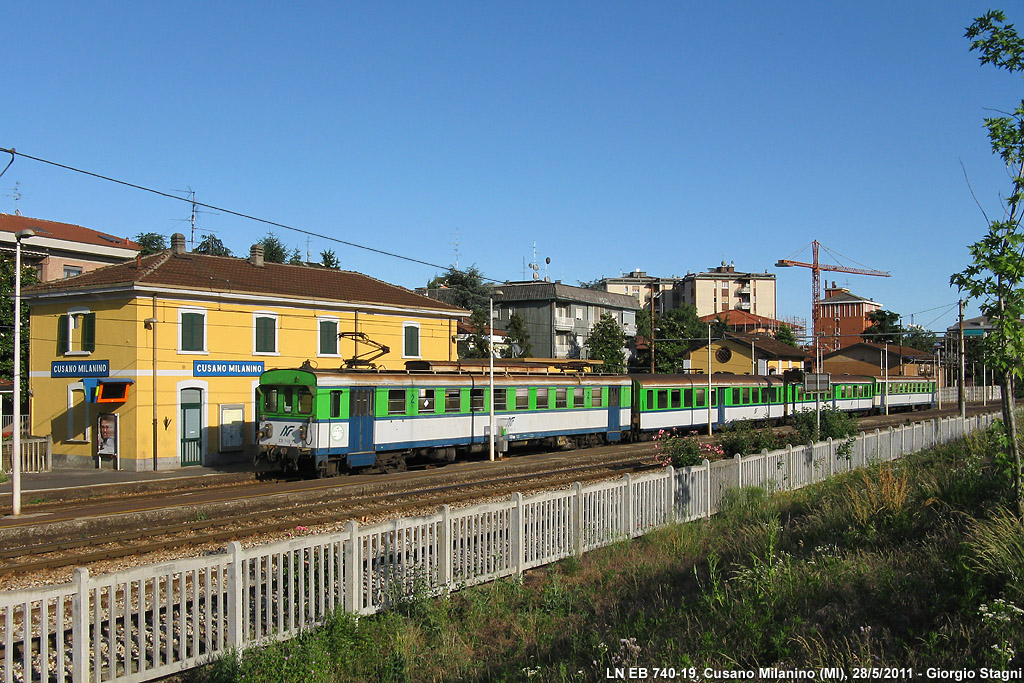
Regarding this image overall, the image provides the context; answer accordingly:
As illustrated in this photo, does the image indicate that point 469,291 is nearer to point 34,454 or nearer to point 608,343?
point 608,343

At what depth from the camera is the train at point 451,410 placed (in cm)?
2153

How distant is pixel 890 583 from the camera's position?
6406mm

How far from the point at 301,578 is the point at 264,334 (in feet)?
77.7

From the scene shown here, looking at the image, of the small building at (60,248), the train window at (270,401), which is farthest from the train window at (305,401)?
the small building at (60,248)

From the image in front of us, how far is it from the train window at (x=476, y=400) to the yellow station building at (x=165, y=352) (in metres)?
3.45

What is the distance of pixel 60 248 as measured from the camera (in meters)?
49.2

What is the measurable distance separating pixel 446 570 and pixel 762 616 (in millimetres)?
3812

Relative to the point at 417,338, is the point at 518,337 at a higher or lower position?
higher

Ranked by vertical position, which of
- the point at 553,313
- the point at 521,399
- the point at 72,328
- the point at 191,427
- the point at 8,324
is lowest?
the point at 191,427

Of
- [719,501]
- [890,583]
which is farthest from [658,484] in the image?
[890,583]

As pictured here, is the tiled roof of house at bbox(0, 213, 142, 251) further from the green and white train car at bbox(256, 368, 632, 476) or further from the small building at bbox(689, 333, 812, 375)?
the small building at bbox(689, 333, 812, 375)

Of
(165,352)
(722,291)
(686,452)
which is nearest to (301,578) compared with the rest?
(686,452)

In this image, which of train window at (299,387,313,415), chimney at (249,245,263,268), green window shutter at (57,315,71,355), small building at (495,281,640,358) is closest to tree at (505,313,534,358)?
small building at (495,281,640,358)

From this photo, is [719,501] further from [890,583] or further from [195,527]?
[195,527]
